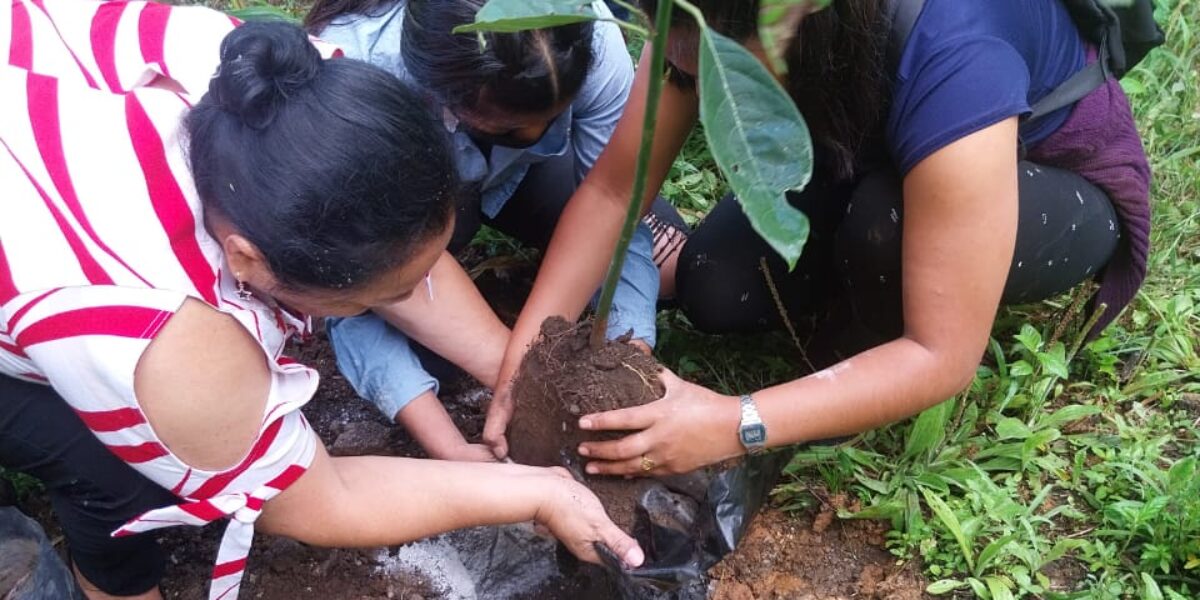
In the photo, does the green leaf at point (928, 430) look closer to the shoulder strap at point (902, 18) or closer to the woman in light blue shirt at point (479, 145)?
the woman in light blue shirt at point (479, 145)

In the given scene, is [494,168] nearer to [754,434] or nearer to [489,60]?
[489,60]

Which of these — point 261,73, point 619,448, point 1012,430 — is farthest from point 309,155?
point 1012,430

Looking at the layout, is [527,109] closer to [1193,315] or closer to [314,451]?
[314,451]

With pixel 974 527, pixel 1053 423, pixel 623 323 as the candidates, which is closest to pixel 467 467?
pixel 623 323

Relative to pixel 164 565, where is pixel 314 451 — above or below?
above

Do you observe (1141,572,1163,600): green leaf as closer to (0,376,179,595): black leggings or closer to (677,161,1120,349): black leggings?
(677,161,1120,349): black leggings

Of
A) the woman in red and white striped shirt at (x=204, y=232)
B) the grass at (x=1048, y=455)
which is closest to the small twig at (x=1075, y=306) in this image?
the grass at (x=1048, y=455)

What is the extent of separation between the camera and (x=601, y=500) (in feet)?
4.81

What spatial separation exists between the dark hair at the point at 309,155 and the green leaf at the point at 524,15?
0.73 feet

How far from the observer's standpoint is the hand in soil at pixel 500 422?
1.57 m

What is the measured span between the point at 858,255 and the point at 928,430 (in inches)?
13.7

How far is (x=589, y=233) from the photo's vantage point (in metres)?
1.64

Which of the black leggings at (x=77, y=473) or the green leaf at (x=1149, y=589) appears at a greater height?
the black leggings at (x=77, y=473)

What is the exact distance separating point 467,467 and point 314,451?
0.72ft
